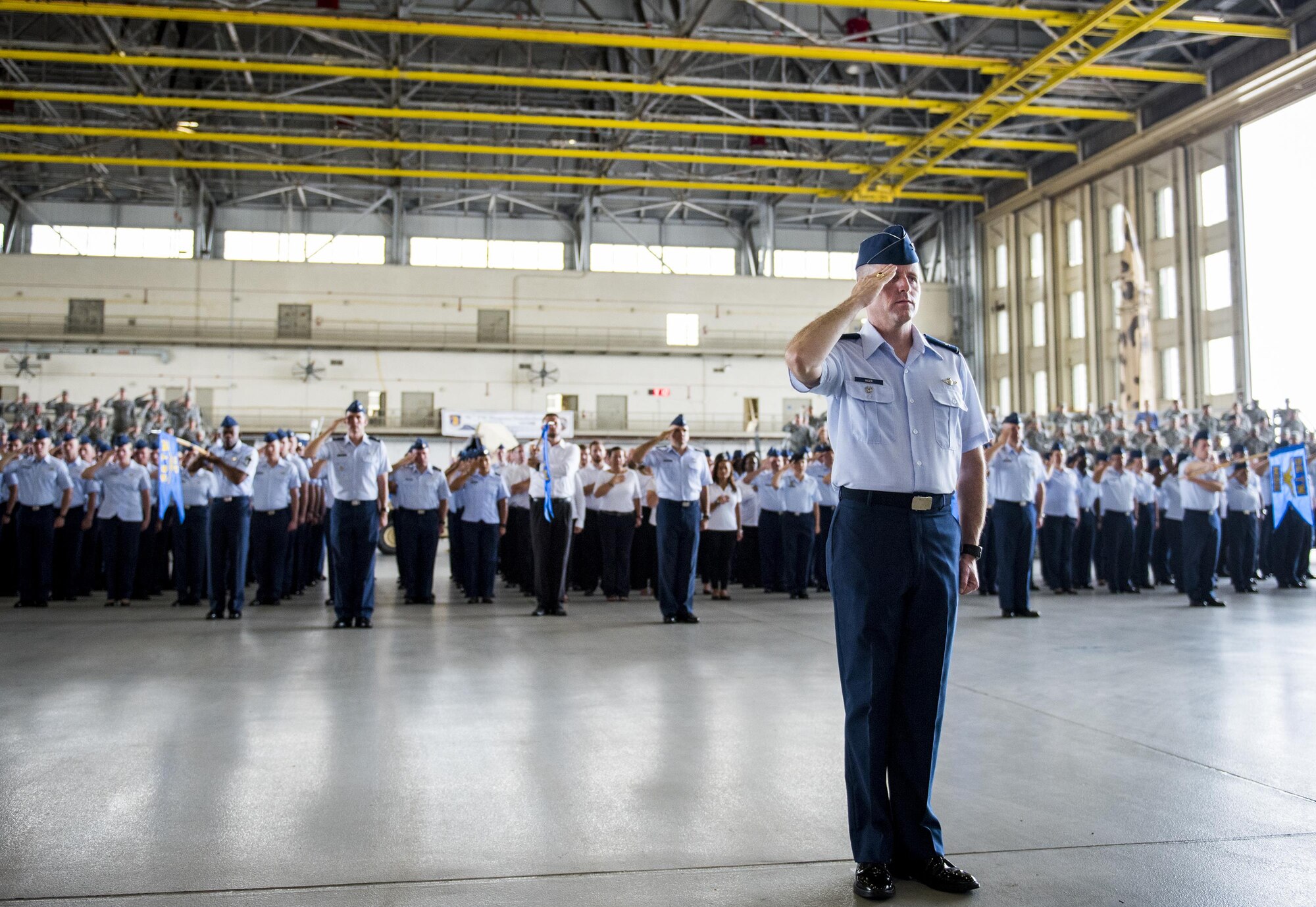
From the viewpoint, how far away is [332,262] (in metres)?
35.6

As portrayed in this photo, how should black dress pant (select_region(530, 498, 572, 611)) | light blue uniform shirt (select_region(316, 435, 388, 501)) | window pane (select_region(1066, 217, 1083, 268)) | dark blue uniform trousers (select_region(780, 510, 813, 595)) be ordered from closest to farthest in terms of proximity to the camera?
light blue uniform shirt (select_region(316, 435, 388, 501))
black dress pant (select_region(530, 498, 572, 611))
dark blue uniform trousers (select_region(780, 510, 813, 595))
window pane (select_region(1066, 217, 1083, 268))

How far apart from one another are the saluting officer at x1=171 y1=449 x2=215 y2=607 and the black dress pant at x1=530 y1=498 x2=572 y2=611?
3.55 m

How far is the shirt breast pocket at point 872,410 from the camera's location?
3.07 m

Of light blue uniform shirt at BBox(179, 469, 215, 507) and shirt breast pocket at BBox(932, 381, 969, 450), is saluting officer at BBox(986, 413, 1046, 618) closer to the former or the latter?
shirt breast pocket at BBox(932, 381, 969, 450)

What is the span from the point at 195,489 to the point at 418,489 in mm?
2338

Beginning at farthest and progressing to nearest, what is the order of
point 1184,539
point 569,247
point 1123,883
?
point 569,247 → point 1184,539 → point 1123,883

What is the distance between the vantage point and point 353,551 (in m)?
8.66

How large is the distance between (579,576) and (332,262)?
26.3 m

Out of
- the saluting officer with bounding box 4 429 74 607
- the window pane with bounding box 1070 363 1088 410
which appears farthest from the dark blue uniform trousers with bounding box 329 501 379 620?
the window pane with bounding box 1070 363 1088 410

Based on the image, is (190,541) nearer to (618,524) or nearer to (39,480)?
(39,480)

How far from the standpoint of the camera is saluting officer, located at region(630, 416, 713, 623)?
9336 millimetres

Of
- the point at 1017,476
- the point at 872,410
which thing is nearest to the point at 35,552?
the point at 1017,476

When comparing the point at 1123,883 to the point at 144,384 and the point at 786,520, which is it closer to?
the point at 786,520

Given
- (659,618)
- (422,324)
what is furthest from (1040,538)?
(422,324)
